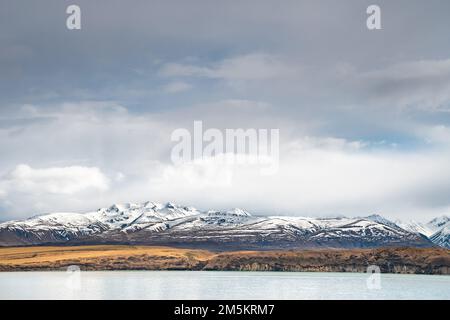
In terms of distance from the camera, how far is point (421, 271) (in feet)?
649

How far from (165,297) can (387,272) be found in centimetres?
13777
